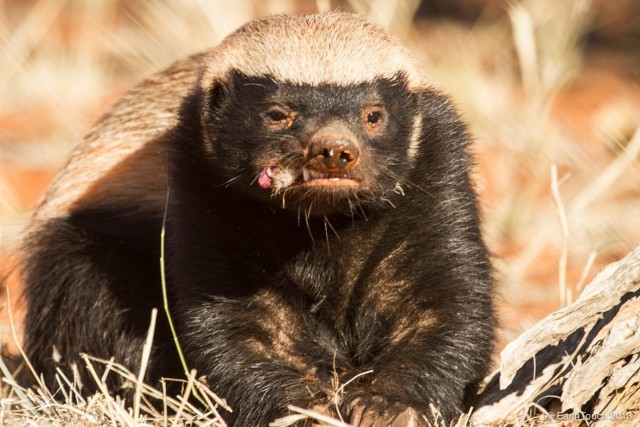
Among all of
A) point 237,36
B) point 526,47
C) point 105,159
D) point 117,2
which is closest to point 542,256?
point 526,47

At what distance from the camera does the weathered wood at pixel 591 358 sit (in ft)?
13.4

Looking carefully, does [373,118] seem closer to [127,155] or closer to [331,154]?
[331,154]

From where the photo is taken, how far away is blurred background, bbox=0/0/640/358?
8.07 m

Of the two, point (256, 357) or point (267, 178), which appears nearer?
point (267, 178)

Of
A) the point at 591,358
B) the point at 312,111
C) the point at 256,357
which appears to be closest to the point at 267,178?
the point at 312,111

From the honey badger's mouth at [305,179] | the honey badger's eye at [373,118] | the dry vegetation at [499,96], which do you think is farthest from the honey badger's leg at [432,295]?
the dry vegetation at [499,96]

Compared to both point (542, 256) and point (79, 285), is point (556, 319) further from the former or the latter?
point (542, 256)

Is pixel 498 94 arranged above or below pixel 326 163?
below

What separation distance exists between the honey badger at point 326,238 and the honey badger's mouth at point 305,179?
0.04 feet

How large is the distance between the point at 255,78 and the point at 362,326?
1.22 meters

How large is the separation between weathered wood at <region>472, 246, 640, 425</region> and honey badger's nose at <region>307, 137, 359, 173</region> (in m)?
0.97

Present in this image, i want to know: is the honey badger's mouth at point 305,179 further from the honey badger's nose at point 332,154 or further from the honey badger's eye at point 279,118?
the honey badger's eye at point 279,118

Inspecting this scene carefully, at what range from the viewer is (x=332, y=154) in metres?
3.88

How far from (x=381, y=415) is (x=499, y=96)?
6737mm
